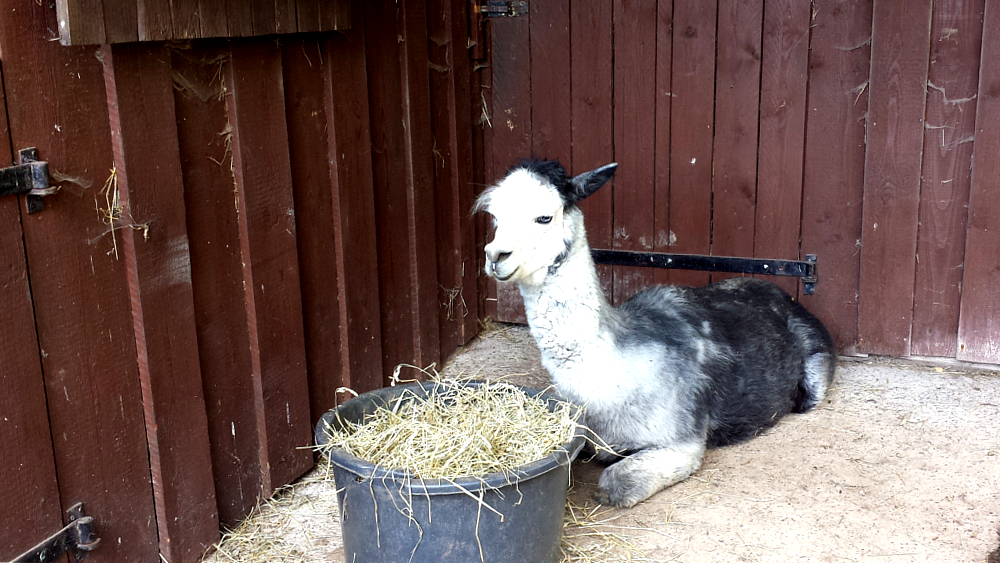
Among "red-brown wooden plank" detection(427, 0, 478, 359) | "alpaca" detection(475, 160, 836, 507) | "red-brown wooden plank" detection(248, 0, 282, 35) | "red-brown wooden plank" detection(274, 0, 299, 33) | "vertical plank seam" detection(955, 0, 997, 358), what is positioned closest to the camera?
"red-brown wooden plank" detection(248, 0, 282, 35)

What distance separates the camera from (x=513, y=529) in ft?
9.63

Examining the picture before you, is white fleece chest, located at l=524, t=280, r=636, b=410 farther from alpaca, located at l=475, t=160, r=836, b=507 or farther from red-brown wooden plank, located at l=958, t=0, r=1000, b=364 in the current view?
red-brown wooden plank, located at l=958, t=0, r=1000, b=364

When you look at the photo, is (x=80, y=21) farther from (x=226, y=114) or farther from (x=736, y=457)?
(x=736, y=457)

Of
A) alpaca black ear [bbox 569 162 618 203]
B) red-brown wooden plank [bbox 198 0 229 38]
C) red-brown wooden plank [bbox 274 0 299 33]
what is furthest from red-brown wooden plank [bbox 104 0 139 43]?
alpaca black ear [bbox 569 162 618 203]

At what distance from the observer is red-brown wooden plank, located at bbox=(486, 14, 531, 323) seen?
5.46 meters

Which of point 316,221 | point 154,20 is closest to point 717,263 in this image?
point 316,221

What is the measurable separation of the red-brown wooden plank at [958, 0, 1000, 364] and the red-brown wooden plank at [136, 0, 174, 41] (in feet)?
12.7

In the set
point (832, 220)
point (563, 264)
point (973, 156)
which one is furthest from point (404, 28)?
point (973, 156)

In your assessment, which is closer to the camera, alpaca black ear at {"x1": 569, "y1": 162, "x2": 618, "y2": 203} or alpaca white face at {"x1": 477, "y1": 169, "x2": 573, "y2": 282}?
alpaca white face at {"x1": 477, "y1": 169, "x2": 573, "y2": 282}

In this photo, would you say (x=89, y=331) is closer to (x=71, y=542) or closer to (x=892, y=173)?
(x=71, y=542)

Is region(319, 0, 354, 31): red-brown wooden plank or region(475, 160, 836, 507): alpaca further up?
region(319, 0, 354, 31): red-brown wooden plank

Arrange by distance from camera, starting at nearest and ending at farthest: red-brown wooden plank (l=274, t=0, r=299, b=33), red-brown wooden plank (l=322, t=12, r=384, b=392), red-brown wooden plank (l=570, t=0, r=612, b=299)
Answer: red-brown wooden plank (l=274, t=0, r=299, b=33)
red-brown wooden plank (l=322, t=12, r=384, b=392)
red-brown wooden plank (l=570, t=0, r=612, b=299)

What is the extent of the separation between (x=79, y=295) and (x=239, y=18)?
3.62ft

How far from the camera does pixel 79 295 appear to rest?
2846mm
